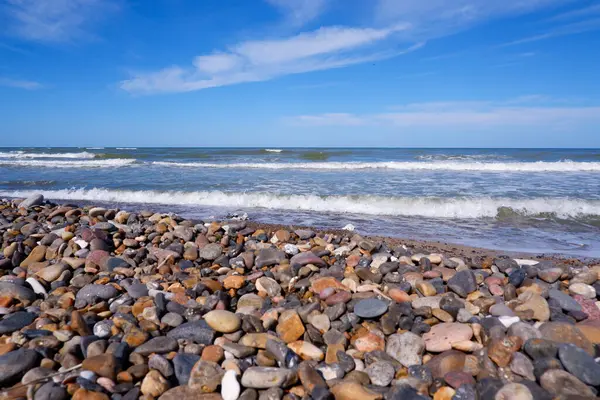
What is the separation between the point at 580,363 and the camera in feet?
7.08

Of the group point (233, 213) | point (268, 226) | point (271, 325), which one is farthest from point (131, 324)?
point (233, 213)

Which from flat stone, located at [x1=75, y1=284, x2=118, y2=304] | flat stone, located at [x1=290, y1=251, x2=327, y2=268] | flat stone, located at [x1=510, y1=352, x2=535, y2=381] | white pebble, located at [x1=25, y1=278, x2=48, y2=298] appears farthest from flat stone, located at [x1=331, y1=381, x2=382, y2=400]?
white pebble, located at [x1=25, y1=278, x2=48, y2=298]

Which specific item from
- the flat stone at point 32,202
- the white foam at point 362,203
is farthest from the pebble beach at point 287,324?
the white foam at point 362,203

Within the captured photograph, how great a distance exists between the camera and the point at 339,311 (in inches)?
113

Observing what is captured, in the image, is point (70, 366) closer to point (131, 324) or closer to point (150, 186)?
point (131, 324)

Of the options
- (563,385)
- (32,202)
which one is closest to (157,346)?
(563,385)

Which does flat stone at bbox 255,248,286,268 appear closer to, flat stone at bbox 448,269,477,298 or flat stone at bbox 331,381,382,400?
flat stone at bbox 448,269,477,298

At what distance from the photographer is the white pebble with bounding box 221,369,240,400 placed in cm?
211

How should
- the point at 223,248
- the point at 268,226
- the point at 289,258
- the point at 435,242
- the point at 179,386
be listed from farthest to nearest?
the point at 268,226 → the point at 435,242 → the point at 223,248 → the point at 289,258 → the point at 179,386

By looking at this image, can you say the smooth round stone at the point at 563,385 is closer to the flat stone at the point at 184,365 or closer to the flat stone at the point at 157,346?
the flat stone at the point at 184,365

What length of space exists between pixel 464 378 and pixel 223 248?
121 inches

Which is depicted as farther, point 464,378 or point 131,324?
point 131,324

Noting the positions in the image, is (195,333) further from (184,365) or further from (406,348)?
(406,348)

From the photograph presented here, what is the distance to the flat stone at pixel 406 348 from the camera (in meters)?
2.42
